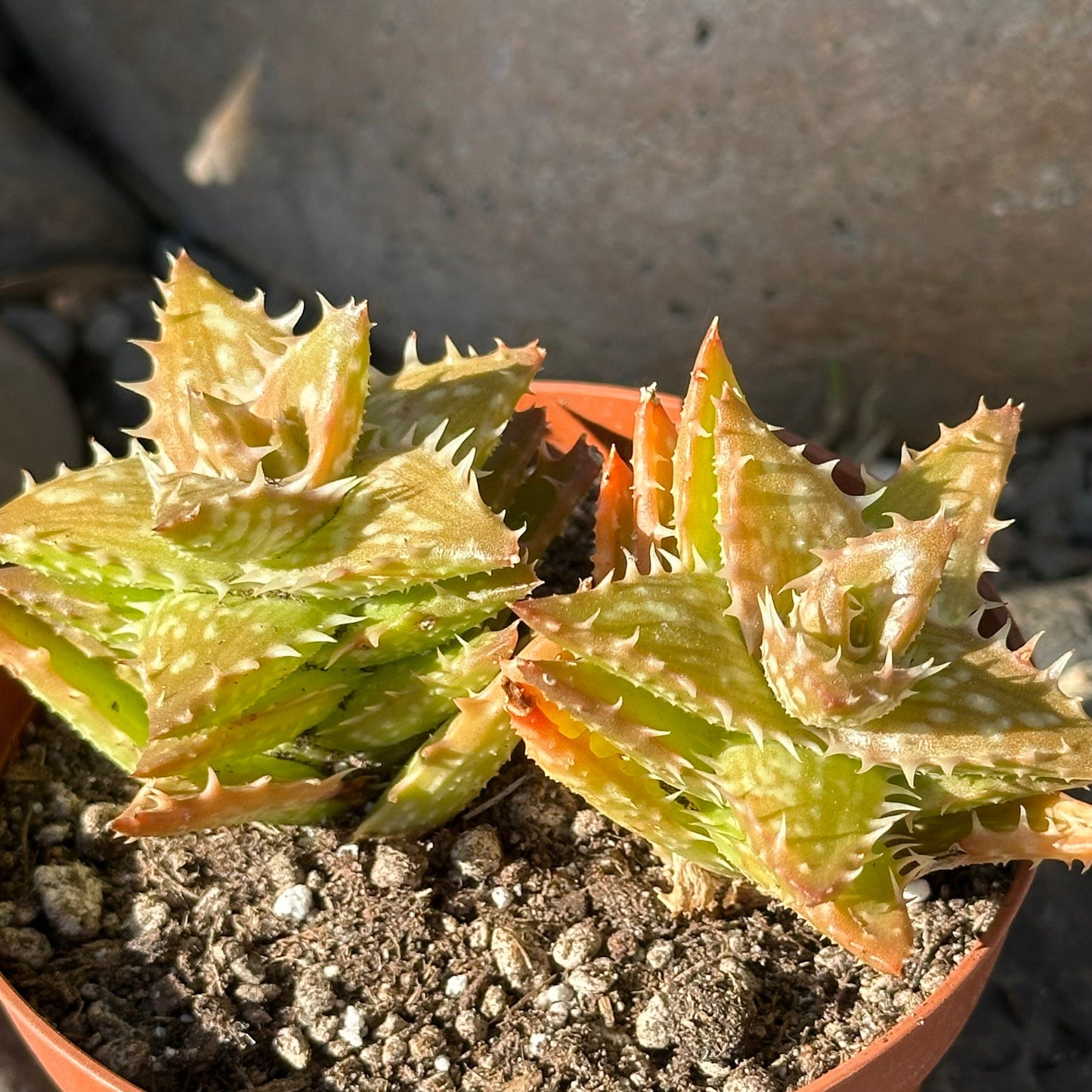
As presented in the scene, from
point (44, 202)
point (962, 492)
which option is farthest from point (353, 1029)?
point (44, 202)

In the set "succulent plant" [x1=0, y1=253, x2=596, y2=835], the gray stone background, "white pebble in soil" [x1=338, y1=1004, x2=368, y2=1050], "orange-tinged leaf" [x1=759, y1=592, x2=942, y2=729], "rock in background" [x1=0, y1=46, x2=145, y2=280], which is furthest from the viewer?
"rock in background" [x1=0, y1=46, x2=145, y2=280]

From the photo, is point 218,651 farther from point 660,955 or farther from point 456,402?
point 660,955

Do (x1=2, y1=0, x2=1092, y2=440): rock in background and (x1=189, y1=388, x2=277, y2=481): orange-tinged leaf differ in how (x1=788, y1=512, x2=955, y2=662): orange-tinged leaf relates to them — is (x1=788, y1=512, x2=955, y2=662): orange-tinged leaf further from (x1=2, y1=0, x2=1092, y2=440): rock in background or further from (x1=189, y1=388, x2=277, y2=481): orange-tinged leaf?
(x1=2, y1=0, x2=1092, y2=440): rock in background

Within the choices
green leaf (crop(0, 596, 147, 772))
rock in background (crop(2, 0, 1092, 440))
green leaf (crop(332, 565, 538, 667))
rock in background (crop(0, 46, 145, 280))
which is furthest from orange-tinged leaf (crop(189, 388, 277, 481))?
rock in background (crop(0, 46, 145, 280))

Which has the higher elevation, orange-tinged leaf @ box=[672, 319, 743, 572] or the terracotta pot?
orange-tinged leaf @ box=[672, 319, 743, 572]

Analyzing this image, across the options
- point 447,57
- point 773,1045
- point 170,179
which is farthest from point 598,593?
point 170,179

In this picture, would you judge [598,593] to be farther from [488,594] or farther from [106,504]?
[106,504]

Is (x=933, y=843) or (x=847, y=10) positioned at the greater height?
(x=847, y=10)
